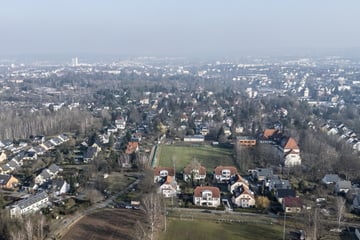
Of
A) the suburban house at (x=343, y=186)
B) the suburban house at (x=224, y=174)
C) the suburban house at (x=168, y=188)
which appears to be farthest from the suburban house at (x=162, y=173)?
the suburban house at (x=343, y=186)

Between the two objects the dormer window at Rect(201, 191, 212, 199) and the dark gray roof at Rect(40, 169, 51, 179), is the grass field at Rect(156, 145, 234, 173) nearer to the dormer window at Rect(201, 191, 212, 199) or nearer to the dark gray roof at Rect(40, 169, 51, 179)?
the dormer window at Rect(201, 191, 212, 199)

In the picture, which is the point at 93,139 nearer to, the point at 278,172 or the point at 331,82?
the point at 278,172

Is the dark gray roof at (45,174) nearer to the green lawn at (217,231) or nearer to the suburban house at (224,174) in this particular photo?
the green lawn at (217,231)

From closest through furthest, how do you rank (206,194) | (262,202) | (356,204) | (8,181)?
(356,204)
(262,202)
(206,194)
(8,181)

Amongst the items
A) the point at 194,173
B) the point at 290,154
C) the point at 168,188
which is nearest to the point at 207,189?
the point at 168,188

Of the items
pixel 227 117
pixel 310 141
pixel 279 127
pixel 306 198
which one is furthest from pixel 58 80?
pixel 306 198

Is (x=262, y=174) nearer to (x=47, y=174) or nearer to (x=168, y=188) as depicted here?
(x=168, y=188)

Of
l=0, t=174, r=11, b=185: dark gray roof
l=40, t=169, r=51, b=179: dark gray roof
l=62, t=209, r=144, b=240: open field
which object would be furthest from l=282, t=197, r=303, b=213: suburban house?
l=0, t=174, r=11, b=185: dark gray roof
